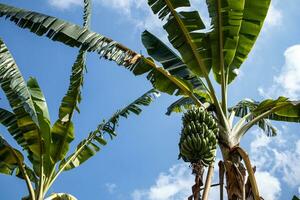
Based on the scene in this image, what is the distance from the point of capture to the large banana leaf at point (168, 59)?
527 centimetres

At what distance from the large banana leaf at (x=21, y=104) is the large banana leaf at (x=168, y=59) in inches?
64.7

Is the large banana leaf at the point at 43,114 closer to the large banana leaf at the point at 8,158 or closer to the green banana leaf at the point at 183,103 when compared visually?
the large banana leaf at the point at 8,158

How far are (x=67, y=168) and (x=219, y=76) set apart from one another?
102 inches

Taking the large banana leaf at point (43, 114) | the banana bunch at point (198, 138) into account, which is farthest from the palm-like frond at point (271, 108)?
the large banana leaf at point (43, 114)

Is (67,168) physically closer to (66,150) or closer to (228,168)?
(66,150)

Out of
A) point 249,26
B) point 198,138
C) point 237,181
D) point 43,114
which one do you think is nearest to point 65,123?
point 43,114

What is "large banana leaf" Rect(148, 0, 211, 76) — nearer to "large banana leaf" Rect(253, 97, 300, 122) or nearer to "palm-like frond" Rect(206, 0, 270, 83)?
"palm-like frond" Rect(206, 0, 270, 83)

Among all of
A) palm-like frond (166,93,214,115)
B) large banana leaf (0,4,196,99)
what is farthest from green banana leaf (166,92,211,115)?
large banana leaf (0,4,196,99)

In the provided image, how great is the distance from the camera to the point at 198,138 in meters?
3.04

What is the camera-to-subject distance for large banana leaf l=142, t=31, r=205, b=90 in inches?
207

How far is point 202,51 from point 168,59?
0.66 m

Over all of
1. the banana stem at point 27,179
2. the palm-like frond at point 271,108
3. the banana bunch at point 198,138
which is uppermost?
the palm-like frond at point 271,108

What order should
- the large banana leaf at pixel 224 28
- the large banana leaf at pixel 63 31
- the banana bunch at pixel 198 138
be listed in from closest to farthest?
the banana bunch at pixel 198 138 < the large banana leaf at pixel 63 31 < the large banana leaf at pixel 224 28

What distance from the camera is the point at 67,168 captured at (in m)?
6.20
